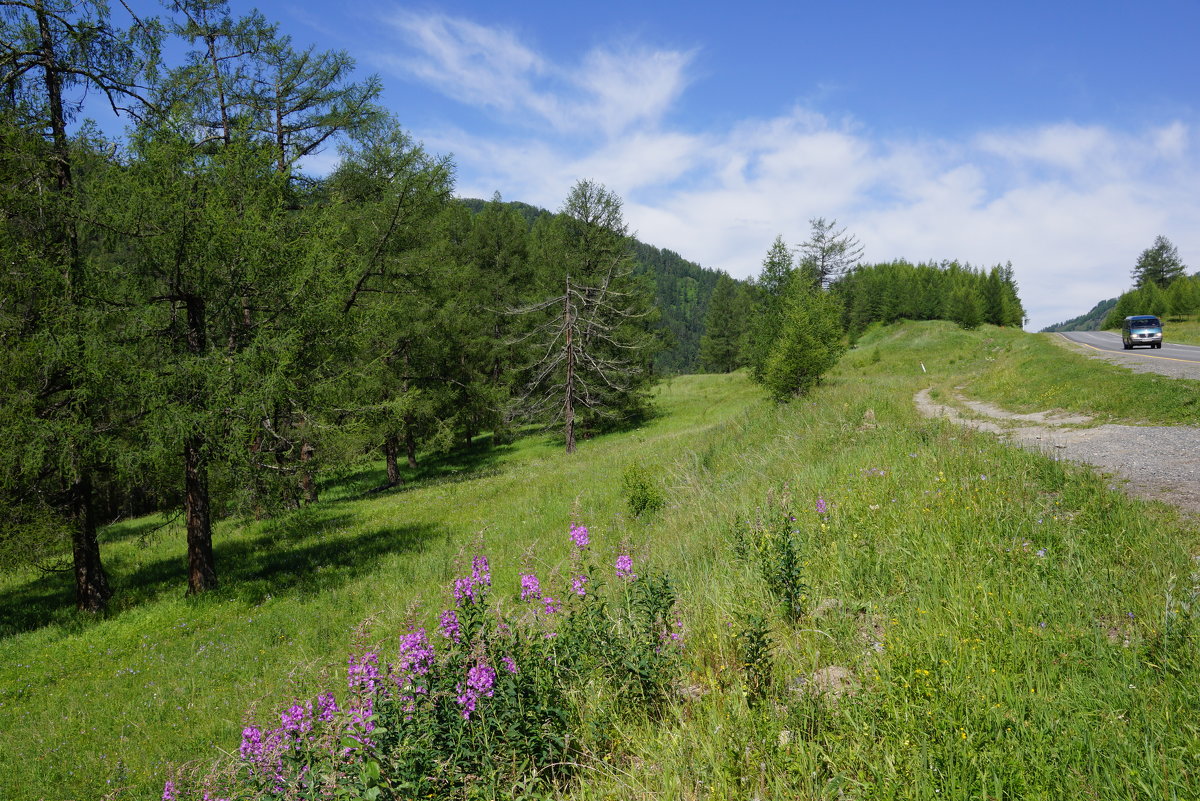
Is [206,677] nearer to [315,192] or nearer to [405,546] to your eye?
[405,546]

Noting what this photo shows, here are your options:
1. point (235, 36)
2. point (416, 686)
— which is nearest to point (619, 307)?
point (235, 36)

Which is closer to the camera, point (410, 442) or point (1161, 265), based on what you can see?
point (410, 442)

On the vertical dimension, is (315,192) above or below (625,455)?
above

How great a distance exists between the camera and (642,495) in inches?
397

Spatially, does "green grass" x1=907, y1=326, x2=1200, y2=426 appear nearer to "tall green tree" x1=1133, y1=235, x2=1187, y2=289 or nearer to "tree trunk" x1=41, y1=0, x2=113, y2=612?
"tree trunk" x1=41, y1=0, x2=113, y2=612

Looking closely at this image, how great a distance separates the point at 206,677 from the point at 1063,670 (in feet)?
29.2

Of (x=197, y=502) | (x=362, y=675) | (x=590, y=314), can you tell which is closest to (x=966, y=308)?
(x=590, y=314)

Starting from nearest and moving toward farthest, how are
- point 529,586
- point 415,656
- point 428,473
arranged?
point 415,656, point 529,586, point 428,473

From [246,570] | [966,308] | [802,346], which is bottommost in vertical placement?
[246,570]

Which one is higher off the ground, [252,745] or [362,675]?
[362,675]

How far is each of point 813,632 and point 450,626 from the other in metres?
2.48

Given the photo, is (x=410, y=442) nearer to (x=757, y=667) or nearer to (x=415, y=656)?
(x=415, y=656)

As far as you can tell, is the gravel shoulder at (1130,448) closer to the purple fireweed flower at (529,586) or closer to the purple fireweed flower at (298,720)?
the purple fireweed flower at (529,586)

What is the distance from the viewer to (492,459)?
1023 inches
